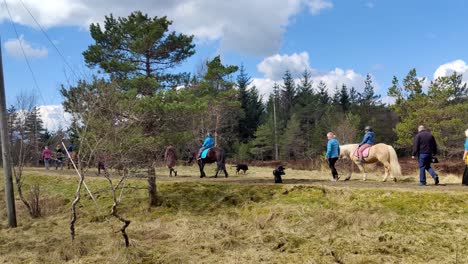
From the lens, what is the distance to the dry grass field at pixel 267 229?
7000mm

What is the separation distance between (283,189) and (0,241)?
7.53 m

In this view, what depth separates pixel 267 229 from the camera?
8875mm

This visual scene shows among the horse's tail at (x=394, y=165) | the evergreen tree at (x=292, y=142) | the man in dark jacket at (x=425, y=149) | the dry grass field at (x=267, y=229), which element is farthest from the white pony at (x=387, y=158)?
the evergreen tree at (x=292, y=142)

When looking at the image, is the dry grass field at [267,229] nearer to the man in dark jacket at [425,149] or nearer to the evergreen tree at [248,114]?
the man in dark jacket at [425,149]

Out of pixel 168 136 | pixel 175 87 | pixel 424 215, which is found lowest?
pixel 424 215

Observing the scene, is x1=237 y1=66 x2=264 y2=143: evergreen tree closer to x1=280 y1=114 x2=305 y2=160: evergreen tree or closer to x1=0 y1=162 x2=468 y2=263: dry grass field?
x1=280 y1=114 x2=305 y2=160: evergreen tree

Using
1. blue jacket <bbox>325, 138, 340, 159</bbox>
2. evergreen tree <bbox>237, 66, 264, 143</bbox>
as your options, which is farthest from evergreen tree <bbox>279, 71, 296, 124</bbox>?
blue jacket <bbox>325, 138, 340, 159</bbox>

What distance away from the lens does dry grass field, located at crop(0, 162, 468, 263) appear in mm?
7000

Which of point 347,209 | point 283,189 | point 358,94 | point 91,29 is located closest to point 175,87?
point 91,29

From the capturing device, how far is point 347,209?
9.44 meters

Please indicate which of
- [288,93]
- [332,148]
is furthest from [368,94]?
[332,148]

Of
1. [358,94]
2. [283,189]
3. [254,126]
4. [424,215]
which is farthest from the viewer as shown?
[358,94]

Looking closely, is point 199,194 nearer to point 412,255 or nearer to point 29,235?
point 29,235

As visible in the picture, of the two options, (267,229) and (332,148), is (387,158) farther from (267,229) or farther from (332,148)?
(267,229)
